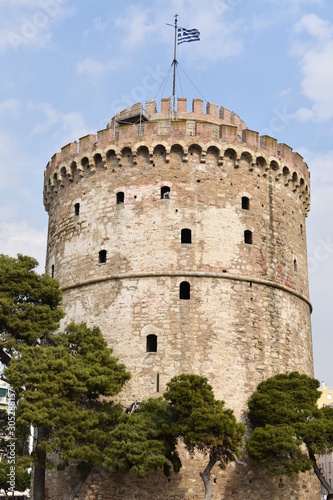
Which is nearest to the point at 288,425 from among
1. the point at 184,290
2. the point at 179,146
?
the point at 184,290

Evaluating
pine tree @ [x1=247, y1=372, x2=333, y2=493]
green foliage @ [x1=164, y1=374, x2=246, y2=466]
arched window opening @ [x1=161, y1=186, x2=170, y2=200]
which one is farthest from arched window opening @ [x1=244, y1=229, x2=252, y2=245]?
green foliage @ [x1=164, y1=374, x2=246, y2=466]

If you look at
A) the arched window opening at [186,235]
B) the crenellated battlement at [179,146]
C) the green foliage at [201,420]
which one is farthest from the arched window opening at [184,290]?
the crenellated battlement at [179,146]

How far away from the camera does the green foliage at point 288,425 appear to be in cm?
1641

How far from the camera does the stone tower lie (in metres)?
18.2

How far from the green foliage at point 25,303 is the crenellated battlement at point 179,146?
4786 mm

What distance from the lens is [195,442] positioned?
14930 mm

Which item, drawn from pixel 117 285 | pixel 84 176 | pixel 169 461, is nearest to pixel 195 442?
pixel 169 461

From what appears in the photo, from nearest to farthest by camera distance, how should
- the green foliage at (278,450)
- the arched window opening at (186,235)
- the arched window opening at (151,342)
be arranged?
the green foliage at (278,450)
the arched window opening at (151,342)
the arched window opening at (186,235)

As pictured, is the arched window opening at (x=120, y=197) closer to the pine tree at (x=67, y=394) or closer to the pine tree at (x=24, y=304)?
the pine tree at (x=24, y=304)

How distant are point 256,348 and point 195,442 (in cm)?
460

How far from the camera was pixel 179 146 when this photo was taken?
1992cm

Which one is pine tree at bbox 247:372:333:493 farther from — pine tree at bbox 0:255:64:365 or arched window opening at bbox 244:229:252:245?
pine tree at bbox 0:255:64:365

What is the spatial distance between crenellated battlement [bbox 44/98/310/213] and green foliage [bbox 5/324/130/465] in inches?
246

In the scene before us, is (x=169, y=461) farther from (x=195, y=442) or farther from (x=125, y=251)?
(x=125, y=251)
